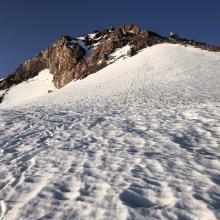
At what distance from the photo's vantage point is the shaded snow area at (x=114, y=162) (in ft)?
24.8

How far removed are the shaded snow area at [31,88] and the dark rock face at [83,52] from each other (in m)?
2.59

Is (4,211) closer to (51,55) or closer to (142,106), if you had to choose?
(142,106)

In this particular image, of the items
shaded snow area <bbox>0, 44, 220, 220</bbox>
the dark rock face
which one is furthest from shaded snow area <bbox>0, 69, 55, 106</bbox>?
shaded snow area <bbox>0, 44, 220, 220</bbox>

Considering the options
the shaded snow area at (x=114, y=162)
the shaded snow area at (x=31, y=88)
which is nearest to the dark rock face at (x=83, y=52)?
the shaded snow area at (x=31, y=88)

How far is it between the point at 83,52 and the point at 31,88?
20.6 m

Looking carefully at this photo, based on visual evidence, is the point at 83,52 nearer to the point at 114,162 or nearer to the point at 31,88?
the point at 31,88

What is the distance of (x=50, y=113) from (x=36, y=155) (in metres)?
8.83

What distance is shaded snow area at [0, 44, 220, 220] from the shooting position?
7547mm

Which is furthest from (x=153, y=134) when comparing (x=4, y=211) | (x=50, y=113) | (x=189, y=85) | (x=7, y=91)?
(x=7, y=91)

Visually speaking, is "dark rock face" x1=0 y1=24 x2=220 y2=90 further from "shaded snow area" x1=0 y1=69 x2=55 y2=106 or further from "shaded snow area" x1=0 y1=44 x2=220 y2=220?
"shaded snow area" x1=0 y1=44 x2=220 y2=220

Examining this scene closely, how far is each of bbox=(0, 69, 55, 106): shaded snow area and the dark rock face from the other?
8.51 ft

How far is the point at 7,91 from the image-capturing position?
340ft

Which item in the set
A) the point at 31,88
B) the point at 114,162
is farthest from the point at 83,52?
the point at 114,162

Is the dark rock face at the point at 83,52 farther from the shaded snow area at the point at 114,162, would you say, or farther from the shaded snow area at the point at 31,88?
Result: the shaded snow area at the point at 114,162
